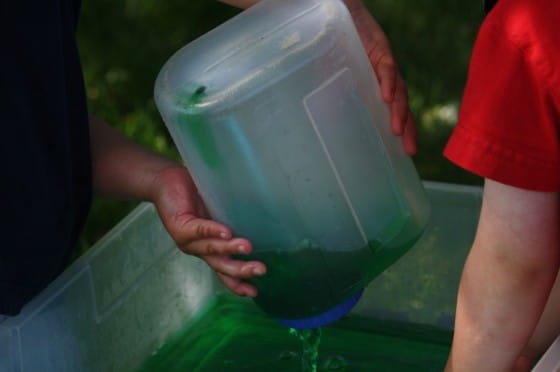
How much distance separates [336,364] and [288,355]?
0.08 metres

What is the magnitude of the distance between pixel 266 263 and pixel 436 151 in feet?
3.24

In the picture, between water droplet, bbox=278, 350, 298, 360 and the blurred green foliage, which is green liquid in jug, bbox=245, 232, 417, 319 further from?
the blurred green foliage

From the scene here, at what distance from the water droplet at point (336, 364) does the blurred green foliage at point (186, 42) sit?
0.62 m

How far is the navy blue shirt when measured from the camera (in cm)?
140

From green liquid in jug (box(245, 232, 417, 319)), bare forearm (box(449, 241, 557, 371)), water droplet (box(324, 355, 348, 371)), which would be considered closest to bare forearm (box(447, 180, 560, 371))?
bare forearm (box(449, 241, 557, 371))

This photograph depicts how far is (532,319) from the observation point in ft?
4.01

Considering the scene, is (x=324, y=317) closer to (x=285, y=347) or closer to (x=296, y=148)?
(x=296, y=148)

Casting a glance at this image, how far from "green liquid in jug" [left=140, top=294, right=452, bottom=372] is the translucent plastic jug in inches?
13.1

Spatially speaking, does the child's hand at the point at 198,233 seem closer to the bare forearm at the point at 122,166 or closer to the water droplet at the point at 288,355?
the bare forearm at the point at 122,166

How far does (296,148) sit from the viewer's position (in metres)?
1.31

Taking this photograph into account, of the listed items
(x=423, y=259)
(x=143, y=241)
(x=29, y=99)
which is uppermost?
(x=29, y=99)

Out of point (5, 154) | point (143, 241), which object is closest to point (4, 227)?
point (5, 154)

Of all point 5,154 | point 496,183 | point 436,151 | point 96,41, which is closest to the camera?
point 496,183

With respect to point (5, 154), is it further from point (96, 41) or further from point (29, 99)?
point (96, 41)
